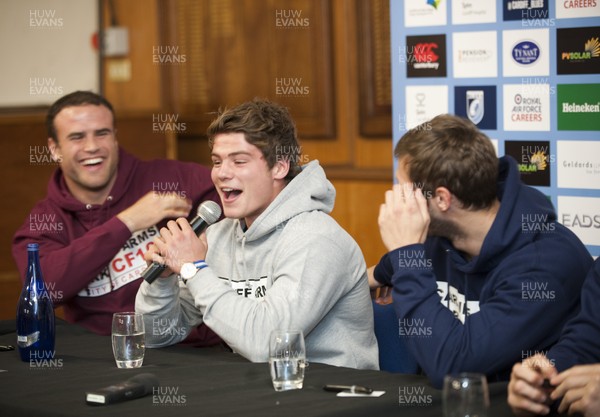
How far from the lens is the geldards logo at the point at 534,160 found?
3.83 m

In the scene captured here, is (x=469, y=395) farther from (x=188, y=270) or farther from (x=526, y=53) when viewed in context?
(x=526, y=53)

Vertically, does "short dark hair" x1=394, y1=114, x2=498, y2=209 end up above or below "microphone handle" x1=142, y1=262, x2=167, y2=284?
above

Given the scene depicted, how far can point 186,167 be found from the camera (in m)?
3.80

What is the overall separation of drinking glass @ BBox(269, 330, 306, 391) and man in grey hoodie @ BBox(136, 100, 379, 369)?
12.7 inches

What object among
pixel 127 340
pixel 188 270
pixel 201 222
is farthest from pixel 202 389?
pixel 201 222

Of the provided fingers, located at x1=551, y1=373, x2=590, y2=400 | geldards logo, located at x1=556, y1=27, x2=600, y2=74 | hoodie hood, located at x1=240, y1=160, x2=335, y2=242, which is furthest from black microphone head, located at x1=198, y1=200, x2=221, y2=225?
geldards logo, located at x1=556, y1=27, x2=600, y2=74

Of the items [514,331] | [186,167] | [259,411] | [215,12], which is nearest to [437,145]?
[514,331]

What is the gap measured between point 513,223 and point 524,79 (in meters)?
1.54

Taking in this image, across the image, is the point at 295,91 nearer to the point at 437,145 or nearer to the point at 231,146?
the point at 231,146

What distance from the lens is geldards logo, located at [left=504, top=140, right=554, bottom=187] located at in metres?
3.83

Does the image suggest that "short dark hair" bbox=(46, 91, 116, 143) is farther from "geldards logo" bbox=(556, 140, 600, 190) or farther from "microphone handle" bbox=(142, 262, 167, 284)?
"geldards logo" bbox=(556, 140, 600, 190)

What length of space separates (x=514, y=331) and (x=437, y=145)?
0.56m

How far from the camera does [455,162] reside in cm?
258

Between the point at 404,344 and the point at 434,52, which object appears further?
the point at 434,52
